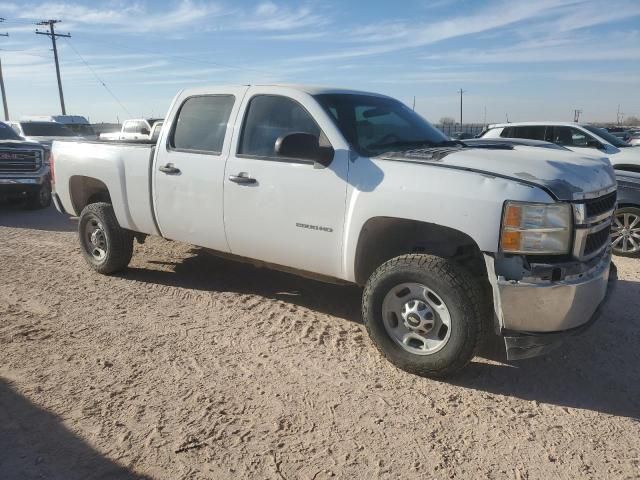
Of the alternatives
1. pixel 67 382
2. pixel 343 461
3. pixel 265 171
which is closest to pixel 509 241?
pixel 343 461

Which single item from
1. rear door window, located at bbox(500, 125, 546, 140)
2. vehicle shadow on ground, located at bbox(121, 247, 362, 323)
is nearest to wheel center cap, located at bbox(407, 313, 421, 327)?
vehicle shadow on ground, located at bbox(121, 247, 362, 323)

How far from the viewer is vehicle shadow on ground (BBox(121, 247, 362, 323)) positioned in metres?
5.24

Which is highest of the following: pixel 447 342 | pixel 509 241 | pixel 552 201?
pixel 552 201

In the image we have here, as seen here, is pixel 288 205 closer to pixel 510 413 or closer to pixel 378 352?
pixel 378 352

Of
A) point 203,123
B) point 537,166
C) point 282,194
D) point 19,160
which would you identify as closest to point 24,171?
point 19,160

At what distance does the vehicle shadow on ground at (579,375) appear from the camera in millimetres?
3498

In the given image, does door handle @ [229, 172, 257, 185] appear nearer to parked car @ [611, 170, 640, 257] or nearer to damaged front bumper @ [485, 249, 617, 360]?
damaged front bumper @ [485, 249, 617, 360]

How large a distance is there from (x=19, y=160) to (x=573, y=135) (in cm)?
1109

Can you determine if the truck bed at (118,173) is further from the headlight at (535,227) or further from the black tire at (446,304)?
the headlight at (535,227)

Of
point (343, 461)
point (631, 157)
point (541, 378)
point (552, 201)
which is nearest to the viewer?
point (343, 461)

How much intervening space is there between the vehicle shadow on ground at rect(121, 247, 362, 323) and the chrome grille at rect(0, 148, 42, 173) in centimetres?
616

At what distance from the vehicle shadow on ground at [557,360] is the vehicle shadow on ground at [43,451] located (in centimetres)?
224

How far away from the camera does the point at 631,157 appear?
8.72 metres

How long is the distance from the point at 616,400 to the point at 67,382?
11.6ft
